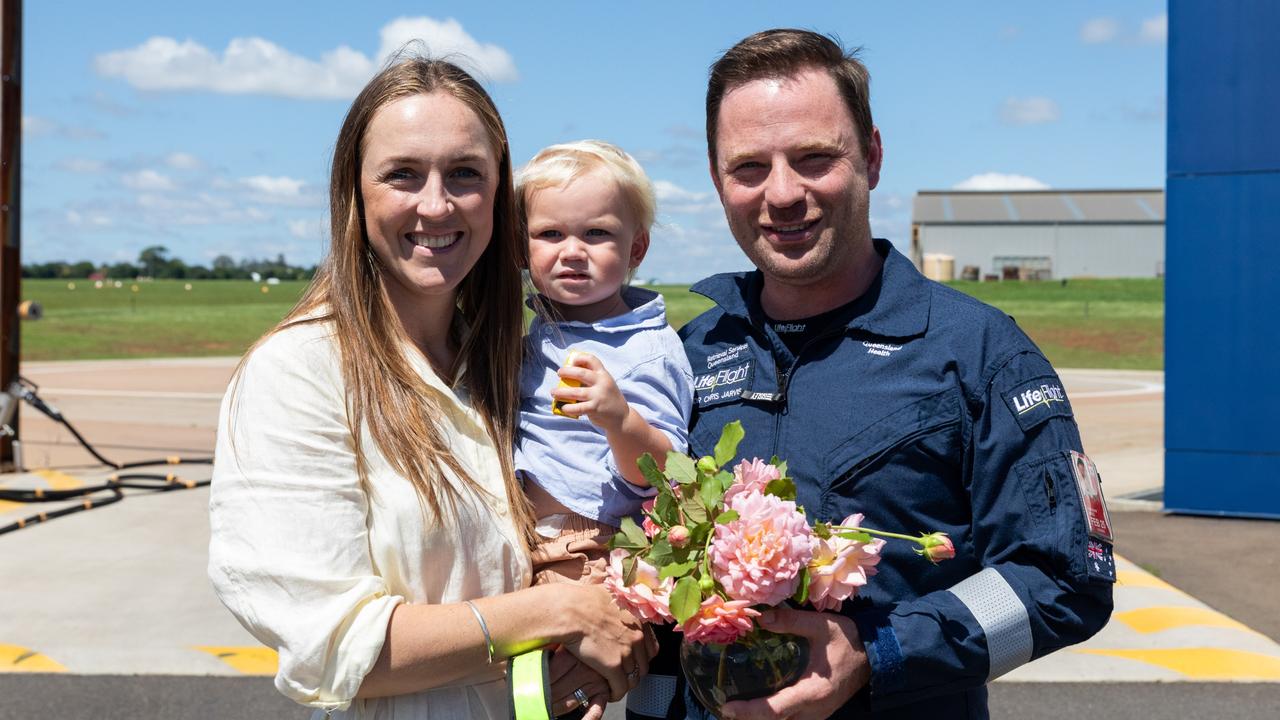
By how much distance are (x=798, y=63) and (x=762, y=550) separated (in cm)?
124

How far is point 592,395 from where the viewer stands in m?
2.68

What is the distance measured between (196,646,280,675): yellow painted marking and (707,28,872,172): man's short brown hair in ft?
14.7

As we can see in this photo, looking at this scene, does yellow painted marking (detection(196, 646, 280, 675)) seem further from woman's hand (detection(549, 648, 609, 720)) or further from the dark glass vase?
the dark glass vase

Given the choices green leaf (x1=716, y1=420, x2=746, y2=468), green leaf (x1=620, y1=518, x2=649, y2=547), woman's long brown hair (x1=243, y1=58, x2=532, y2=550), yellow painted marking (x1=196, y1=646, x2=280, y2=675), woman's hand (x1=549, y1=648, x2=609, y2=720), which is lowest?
yellow painted marking (x1=196, y1=646, x2=280, y2=675)

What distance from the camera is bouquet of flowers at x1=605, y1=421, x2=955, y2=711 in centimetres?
213

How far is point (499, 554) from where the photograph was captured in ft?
8.45

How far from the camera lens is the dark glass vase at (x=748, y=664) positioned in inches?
88.6

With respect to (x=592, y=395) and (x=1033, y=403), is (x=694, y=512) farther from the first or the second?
(x=1033, y=403)

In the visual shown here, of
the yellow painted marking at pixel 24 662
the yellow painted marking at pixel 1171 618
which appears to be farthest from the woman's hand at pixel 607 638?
the yellow painted marking at pixel 1171 618

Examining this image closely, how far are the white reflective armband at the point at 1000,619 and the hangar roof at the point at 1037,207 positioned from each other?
75453mm

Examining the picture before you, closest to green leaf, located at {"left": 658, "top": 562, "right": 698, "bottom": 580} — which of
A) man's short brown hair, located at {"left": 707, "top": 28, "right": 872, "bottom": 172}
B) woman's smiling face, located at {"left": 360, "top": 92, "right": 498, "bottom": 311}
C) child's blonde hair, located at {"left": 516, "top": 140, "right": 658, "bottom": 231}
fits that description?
woman's smiling face, located at {"left": 360, "top": 92, "right": 498, "bottom": 311}

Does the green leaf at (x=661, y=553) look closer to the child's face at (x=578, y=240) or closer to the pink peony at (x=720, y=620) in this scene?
the pink peony at (x=720, y=620)

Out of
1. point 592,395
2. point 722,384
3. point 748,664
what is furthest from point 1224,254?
point 748,664

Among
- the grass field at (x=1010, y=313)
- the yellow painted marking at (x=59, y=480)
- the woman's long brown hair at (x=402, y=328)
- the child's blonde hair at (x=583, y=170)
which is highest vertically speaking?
the child's blonde hair at (x=583, y=170)
